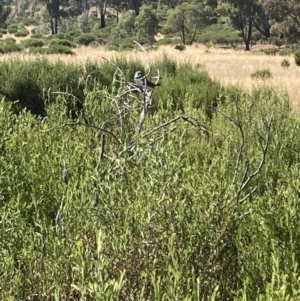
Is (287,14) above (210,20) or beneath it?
above

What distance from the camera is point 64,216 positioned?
2.82 m

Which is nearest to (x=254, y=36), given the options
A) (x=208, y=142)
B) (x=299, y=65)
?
(x=299, y=65)

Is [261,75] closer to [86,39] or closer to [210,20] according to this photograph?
[86,39]

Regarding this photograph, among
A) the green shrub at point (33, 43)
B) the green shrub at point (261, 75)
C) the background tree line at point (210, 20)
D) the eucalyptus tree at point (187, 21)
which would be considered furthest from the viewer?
the eucalyptus tree at point (187, 21)

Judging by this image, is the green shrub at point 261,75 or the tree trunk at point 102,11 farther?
the tree trunk at point 102,11

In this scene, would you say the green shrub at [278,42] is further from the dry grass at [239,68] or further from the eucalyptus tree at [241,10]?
the dry grass at [239,68]

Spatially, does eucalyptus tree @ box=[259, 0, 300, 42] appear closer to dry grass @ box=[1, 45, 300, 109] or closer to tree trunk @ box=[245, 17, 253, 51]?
tree trunk @ box=[245, 17, 253, 51]

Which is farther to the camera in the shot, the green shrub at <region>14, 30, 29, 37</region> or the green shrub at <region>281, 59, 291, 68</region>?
the green shrub at <region>14, 30, 29, 37</region>

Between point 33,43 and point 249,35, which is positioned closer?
point 33,43

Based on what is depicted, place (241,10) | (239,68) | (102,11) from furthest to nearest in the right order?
(102,11) < (241,10) < (239,68)

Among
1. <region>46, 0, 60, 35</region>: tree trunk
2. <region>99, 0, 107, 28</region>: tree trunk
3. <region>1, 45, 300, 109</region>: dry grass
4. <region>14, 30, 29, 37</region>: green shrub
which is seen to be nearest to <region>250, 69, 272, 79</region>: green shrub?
<region>1, 45, 300, 109</region>: dry grass

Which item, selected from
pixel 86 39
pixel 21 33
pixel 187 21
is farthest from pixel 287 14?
pixel 21 33

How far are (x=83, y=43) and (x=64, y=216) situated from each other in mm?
36877

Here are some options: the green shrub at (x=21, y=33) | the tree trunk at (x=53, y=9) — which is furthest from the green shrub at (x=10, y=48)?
the tree trunk at (x=53, y=9)
